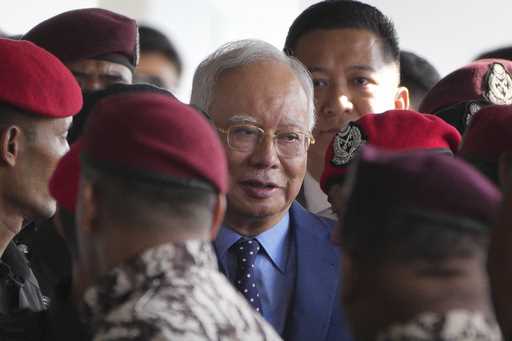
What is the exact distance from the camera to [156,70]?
7895mm

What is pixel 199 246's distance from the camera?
239 cm

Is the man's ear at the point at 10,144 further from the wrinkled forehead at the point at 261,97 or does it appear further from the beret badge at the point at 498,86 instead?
the beret badge at the point at 498,86

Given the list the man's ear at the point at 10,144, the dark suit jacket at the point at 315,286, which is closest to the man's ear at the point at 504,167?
the dark suit jacket at the point at 315,286

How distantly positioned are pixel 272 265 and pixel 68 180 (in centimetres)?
114

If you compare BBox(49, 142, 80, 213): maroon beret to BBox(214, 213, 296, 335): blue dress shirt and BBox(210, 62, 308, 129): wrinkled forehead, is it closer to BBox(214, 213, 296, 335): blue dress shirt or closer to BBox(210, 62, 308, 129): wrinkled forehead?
BBox(214, 213, 296, 335): blue dress shirt

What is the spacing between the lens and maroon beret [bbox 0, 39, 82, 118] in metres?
3.79

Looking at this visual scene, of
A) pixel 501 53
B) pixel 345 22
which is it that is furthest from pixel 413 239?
pixel 501 53

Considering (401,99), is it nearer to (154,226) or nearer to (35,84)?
(35,84)

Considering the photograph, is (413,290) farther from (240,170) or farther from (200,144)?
(240,170)

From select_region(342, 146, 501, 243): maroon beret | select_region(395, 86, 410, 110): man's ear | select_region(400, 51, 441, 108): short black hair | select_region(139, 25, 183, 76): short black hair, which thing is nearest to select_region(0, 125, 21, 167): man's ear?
select_region(342, 146, 501, 243): maroon beret

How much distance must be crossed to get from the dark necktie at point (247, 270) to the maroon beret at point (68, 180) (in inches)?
35.8

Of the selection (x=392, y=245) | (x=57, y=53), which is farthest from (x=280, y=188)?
(x=392, y=245)

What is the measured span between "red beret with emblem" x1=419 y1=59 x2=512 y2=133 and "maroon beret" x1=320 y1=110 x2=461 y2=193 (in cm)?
60

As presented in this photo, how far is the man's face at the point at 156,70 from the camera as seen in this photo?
774cm
